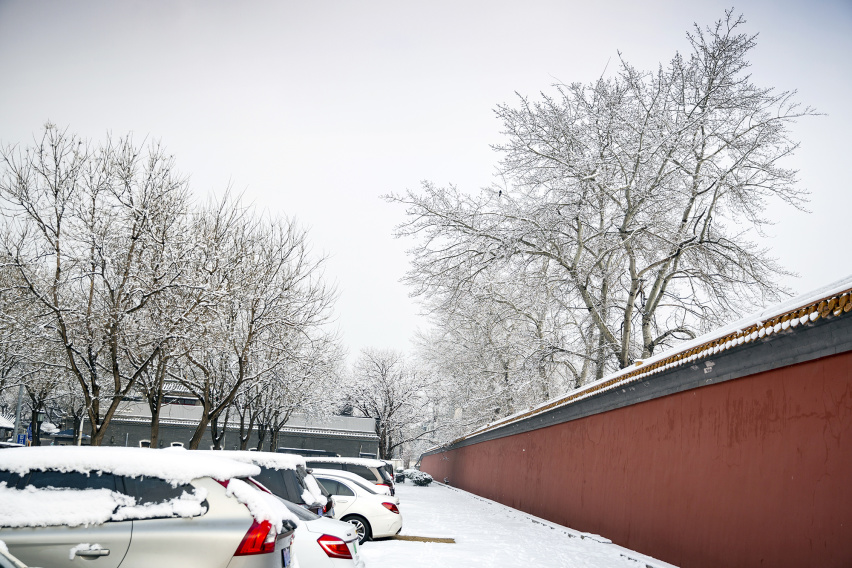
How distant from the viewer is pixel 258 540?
4.52 metres

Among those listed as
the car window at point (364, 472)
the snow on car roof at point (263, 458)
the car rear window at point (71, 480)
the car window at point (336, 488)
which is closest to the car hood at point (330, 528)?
the snow on car roof at point (263, 458)

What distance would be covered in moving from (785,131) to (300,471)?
18.3m

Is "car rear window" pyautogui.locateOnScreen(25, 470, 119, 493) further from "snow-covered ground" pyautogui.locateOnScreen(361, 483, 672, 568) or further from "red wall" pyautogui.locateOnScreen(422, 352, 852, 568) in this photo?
"red wall" pyautogui.locateOnScreen(422, 352, 852, 568)

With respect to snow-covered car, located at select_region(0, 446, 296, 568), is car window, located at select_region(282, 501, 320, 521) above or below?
below

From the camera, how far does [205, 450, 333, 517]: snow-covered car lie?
7742mm

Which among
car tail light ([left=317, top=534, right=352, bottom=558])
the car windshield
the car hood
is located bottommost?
car tail light ([left=317, top=534, right=352, bottom=558])

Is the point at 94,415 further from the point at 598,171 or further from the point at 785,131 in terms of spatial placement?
the point at 785,131

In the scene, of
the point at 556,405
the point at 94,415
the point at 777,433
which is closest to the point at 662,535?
the point at 777,433

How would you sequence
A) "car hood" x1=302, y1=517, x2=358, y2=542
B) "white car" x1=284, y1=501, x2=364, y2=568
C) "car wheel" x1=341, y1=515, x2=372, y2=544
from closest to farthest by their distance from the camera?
"white car" x1=284, y1=501, x2=364, y2=568
"car hood" x1=302, y1=517, x2=358, y2=542
"car wheel" x1=341, y1=515, x2=372, y2=544

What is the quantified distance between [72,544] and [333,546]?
2654 millimetres

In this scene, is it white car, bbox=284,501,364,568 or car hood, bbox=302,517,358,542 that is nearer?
white car, bbox=284,501,364,568

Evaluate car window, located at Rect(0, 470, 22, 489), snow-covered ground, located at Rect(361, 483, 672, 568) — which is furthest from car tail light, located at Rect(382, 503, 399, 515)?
car window, located at Rect(0, 470, 22, 489)

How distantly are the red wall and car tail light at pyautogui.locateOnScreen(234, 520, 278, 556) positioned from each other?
5.44 meters

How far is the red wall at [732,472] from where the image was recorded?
669 centimetres
